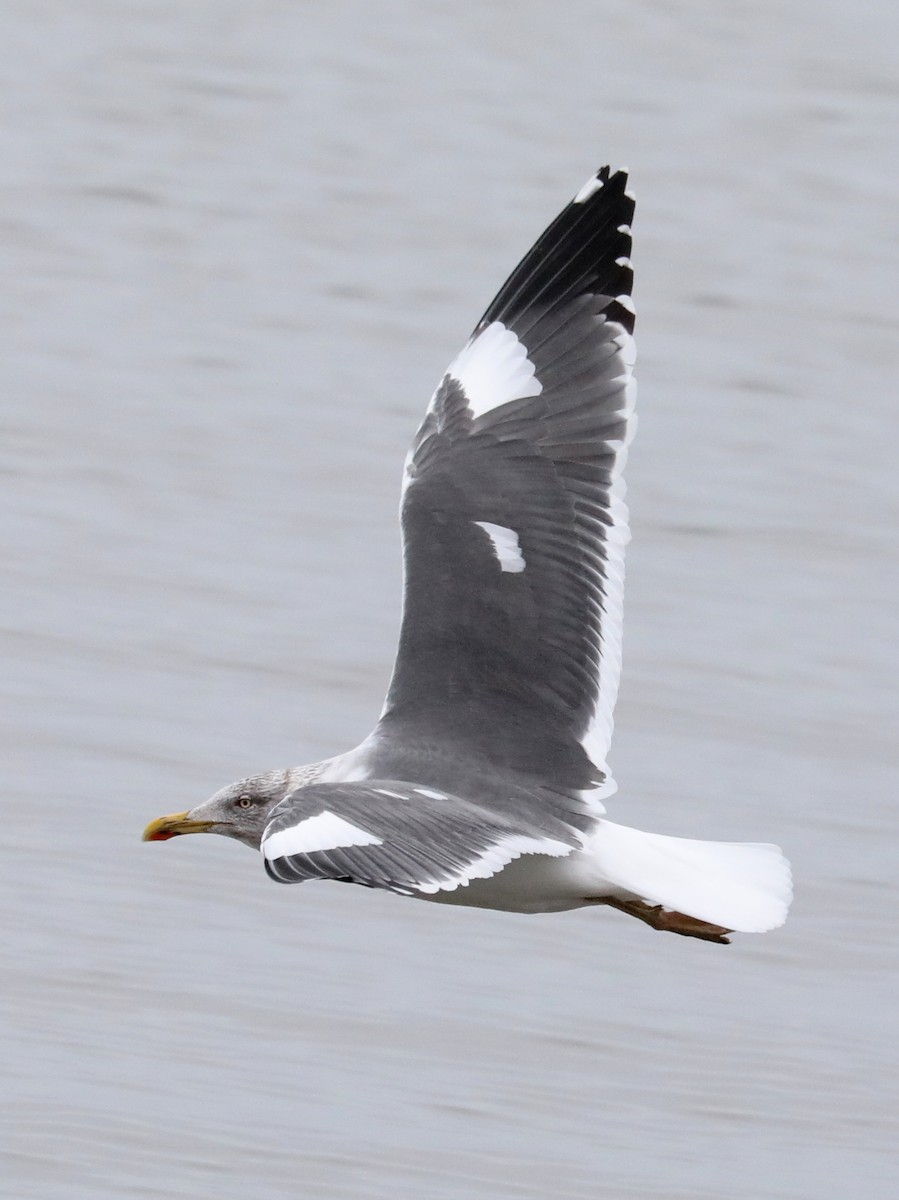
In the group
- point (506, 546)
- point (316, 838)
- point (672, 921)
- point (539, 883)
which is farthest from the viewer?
point (506, 546)

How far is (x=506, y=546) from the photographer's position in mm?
7375

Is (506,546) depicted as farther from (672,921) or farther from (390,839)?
(390,839)

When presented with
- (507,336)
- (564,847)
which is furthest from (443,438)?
(564,847)

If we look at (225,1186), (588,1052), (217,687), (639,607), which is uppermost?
(639,607)

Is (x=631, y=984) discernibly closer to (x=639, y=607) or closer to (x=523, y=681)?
(x=523, y=681)

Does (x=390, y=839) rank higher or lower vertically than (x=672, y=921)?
lower

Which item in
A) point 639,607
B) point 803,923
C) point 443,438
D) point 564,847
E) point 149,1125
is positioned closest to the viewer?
point 564,847

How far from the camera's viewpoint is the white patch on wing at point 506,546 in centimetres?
734

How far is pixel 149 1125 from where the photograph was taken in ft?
23.6

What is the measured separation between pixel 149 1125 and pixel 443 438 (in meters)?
1.81

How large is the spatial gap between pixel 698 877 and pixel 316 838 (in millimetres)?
1205

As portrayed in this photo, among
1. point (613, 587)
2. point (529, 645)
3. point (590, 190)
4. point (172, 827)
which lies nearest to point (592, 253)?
point (590, 190)

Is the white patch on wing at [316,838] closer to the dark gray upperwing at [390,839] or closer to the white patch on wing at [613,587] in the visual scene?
the dark gray upperwing at [390,839]

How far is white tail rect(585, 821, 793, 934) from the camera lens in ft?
22.2
